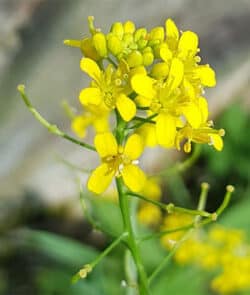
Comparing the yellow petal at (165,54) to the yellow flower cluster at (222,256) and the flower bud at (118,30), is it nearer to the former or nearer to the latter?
the flower bud at (118,30)

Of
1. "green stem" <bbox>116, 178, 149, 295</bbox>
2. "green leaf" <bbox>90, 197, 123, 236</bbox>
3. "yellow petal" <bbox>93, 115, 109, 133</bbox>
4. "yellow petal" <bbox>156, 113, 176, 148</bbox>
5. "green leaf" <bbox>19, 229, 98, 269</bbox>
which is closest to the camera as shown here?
"yellow petal" <bbox>156, 113, 176, 148</bbox>

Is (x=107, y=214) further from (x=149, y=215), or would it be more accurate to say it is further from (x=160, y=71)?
(x=160, y=71)

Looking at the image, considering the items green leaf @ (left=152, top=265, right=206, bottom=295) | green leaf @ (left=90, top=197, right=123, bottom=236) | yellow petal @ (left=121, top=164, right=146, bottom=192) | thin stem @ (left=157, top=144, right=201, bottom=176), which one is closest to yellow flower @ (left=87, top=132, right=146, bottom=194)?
yellow petal @ (left=121, top=164, right=146, bottom=192)

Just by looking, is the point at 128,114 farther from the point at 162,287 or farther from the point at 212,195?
the point at 212,195

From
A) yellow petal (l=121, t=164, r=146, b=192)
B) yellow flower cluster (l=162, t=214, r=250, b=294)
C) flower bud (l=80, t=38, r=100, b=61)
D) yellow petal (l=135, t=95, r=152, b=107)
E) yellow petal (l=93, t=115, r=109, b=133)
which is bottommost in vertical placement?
yellow flower cluster (l=162, t=214, r=250, b=294)

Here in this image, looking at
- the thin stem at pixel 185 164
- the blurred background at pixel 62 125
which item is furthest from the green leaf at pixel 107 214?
the thin stem at pixel 185 164

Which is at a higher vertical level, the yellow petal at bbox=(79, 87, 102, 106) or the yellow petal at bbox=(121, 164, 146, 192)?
the yellow petal at bbox=(79, 87, 102, 106)

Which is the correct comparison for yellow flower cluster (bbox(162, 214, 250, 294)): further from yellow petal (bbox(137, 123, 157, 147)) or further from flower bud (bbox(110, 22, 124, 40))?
flower bud (bbox(110, 22, 124, 40))
